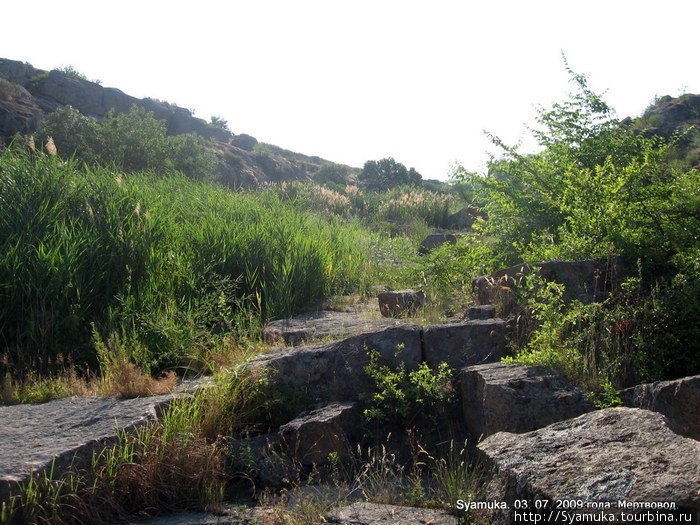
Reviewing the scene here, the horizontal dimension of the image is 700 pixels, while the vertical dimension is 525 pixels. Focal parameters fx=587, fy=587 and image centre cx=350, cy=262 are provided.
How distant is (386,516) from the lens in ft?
11.7

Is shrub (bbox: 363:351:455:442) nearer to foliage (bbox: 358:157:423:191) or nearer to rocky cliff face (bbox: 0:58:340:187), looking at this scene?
rocky cliff face (bbox: 0:58:340:187)

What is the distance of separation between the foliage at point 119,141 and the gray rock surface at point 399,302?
1140 centimetres

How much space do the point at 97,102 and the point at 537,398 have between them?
4141 cm

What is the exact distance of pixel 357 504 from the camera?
3748 mm

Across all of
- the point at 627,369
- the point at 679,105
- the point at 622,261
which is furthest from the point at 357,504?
the point at 679,105

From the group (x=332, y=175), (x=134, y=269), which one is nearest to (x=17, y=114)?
(x=332, y=175)

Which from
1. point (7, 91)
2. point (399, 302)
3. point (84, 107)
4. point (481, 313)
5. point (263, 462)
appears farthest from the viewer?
point (84, 107)

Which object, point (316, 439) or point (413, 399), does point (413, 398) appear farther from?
point (316, 439)

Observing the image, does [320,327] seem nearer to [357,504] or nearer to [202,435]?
[202,435]

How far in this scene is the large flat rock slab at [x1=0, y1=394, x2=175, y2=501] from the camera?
12.1 feet

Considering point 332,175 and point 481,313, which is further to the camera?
point 332,175

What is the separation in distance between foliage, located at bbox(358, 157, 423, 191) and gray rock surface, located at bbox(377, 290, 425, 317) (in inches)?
1268

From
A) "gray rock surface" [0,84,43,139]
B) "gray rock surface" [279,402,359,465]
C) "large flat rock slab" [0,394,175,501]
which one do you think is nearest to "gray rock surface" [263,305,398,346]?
"gray rock surface" [279,402,359,465]

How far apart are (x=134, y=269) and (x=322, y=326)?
7.91 ft
